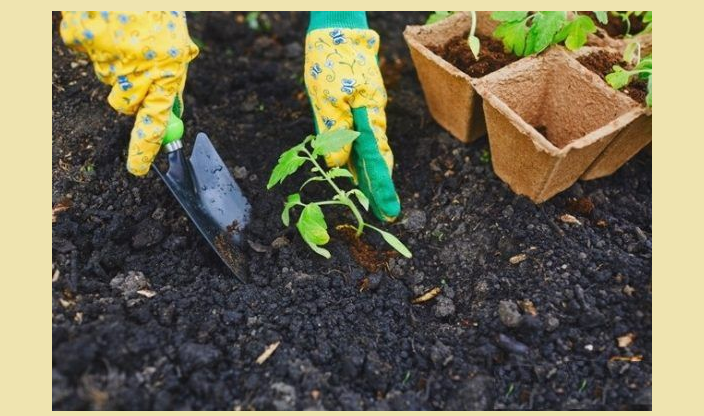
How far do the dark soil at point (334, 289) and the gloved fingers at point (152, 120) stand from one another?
0.92 ft

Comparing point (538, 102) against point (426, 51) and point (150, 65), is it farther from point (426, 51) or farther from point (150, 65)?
point (150, 65)

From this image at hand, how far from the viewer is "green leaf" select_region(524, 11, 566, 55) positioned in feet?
7.29

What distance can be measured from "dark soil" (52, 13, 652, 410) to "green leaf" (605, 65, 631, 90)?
1.31 feet

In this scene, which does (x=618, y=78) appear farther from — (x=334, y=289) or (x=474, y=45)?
(x=334, y=289)

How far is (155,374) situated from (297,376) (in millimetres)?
397

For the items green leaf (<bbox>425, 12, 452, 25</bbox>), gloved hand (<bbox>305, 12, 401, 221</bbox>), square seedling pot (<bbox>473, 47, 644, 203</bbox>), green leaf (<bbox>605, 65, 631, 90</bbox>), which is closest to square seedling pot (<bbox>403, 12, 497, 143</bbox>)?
green leaf (<bbox>425, 12, 452, 25</bbox>)

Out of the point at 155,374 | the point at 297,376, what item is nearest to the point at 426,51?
the point at 297,376

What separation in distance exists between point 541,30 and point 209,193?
4.44 feet

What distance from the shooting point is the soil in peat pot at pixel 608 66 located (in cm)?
214

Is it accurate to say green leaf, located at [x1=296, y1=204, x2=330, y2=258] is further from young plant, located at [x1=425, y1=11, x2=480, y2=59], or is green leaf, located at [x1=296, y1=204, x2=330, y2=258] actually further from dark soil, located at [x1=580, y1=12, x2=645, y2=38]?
dark soil, located at [x1=580, y1=12, x2=645, y2=38]

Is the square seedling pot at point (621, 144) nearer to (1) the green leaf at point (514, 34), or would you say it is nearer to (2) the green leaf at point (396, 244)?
(1) the green leaf at point (514, 34)

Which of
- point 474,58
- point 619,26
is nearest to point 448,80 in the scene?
point 474,58

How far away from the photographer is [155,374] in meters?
1.72

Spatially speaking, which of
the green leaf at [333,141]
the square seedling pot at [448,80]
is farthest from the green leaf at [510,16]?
the green leaf at [333,141]
